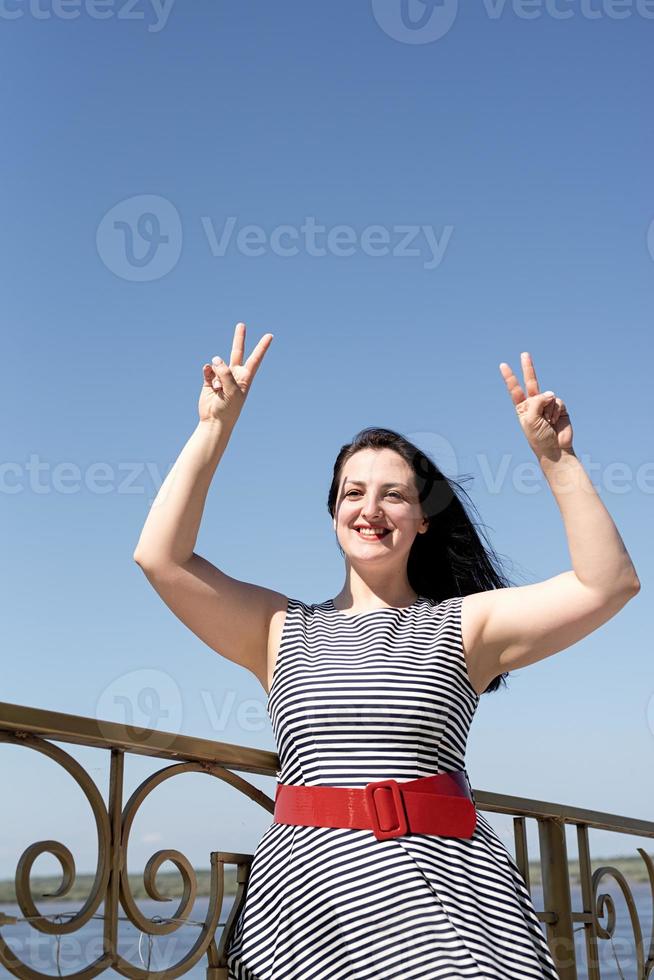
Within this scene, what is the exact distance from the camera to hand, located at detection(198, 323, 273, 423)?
7.27ft

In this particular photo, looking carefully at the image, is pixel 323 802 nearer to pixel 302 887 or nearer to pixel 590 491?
pixel 302 887

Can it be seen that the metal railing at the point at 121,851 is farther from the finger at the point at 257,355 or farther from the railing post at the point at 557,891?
the railing post at the point at 557,891

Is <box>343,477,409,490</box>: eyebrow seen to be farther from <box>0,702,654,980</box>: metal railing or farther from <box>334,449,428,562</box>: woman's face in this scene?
<box>0,702,654,980</box>: metal railing

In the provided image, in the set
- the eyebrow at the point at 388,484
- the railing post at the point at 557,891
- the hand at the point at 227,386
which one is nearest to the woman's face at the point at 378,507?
the eyebrow at the point at 388,484

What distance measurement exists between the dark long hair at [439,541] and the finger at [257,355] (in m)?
0.44

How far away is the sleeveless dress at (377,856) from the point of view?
1784mm

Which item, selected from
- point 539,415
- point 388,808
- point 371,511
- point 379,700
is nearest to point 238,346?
point 371,511

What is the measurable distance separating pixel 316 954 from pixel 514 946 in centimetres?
37

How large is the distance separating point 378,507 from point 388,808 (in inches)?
31.0

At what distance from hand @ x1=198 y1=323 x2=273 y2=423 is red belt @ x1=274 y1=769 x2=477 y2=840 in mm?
812

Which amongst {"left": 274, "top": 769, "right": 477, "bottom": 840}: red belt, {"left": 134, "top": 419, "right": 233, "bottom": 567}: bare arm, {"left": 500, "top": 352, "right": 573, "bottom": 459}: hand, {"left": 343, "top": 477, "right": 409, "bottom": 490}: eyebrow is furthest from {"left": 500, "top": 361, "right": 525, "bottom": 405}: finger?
{"left": 274, "top": 769, "right": 477, "bottom": 840}: red belt

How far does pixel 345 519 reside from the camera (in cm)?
247

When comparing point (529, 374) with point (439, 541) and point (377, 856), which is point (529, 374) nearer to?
point (439, 541)

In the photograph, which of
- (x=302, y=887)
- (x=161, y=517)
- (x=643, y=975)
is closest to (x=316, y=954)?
(x=302, y=887)
